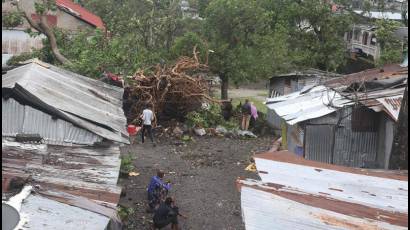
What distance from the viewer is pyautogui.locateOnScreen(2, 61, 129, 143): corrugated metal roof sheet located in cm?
911

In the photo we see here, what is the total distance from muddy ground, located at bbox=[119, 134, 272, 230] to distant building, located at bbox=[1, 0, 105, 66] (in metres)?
13.6

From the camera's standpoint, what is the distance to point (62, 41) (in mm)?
23344

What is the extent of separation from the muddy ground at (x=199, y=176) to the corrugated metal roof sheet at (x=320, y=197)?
4.01 meters

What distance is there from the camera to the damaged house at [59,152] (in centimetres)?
581

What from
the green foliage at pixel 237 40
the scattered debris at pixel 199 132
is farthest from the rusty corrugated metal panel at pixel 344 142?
the green foliage at pixel 237 40

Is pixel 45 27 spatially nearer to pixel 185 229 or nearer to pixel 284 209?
pixel 185 229

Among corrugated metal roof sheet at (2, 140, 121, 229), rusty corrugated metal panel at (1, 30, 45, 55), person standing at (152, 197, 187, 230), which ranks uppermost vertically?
rusty corrugated metal panel at (1, 30, 45, 55)

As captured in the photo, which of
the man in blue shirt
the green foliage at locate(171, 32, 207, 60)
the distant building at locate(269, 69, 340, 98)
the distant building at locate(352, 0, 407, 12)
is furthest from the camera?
the distant building at locate(352, 0, 407, 12)

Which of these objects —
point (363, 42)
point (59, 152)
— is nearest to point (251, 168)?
point (59, 152)

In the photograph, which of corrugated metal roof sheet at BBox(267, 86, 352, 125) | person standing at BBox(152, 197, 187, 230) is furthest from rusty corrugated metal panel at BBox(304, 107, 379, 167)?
person standing at BBox(152, 197, 187, 230)

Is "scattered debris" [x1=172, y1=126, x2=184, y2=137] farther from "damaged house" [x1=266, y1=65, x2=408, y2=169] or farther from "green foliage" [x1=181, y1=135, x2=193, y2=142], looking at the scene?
"damaged house" [x1=266, y1=65, x2=408, y2=169]

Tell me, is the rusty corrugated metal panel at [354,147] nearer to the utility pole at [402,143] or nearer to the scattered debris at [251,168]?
the utility pole at [402,143]

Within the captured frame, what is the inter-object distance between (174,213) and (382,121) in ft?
16.9

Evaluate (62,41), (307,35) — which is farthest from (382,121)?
(307,35)
